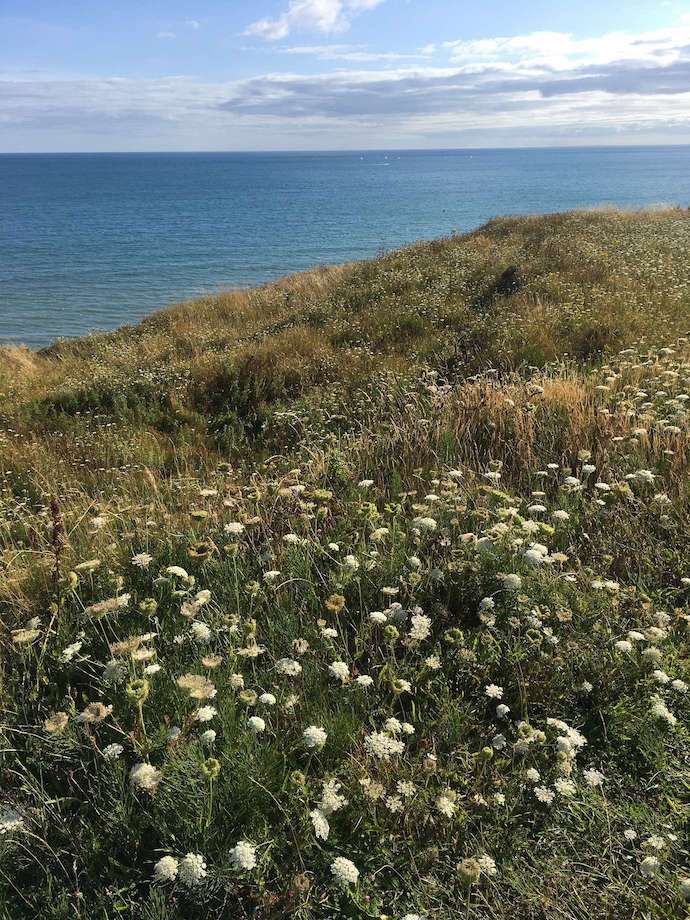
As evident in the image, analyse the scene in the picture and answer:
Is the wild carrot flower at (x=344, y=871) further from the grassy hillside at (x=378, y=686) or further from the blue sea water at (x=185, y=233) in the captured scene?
the blue sea water at (x=185, y=233)

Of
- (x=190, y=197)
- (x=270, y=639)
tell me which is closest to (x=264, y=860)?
(x=270, y=639)

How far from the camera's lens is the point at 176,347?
16.5 meters

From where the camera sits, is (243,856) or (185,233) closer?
(243,856)

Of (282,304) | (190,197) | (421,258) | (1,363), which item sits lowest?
(1,363)

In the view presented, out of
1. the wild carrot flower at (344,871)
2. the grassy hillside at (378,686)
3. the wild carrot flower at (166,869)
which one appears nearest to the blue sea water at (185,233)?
the grassy hillside at (378,686)

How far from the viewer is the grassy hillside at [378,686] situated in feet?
7.24

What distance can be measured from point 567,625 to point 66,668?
2679 millimetres

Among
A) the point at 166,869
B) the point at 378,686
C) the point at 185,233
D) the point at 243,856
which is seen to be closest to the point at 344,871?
the point at 243,856

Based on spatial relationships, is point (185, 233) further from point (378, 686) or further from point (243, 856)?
point (243, 856)

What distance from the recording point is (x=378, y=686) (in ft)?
9.78

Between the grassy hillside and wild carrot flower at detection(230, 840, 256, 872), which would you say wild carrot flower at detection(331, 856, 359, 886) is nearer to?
the grassy hillside

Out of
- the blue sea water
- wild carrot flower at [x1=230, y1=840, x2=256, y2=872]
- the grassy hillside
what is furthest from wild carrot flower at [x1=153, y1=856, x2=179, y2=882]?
the blue sea water

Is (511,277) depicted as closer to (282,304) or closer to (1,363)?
(282,304)

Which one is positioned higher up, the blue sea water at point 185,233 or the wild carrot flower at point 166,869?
the blue sea water at point 185,233
